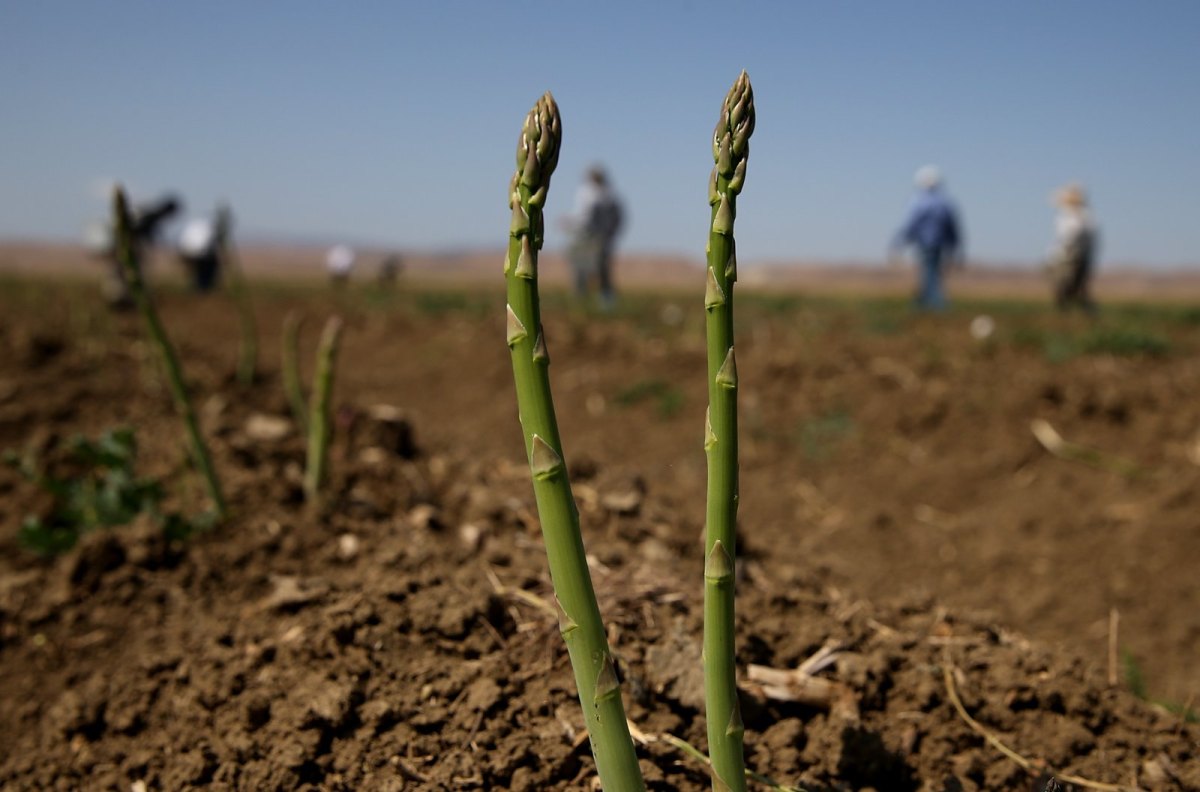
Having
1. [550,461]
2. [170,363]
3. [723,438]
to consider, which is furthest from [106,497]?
[723,438]

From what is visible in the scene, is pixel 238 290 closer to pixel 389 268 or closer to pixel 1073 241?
pixel 1073 241

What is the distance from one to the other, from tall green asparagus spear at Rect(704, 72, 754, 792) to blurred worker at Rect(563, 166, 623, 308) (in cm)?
1323

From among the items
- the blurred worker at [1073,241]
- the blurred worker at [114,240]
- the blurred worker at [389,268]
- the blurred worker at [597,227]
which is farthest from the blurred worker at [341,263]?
→ the blurred worker at [1073,241]

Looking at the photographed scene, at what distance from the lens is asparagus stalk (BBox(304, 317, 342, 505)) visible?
354 centimetres

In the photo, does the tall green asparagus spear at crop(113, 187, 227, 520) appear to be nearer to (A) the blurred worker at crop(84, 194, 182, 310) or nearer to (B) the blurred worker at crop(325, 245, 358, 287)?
(A) the blurred worker at crop(84, 194, 182, 310)

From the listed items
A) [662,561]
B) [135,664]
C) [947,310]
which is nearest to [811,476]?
[662,561]

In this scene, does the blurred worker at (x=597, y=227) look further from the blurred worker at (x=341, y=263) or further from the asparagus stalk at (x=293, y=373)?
the blurred worker at (x=341, y=263)

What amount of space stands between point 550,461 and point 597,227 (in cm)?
1362

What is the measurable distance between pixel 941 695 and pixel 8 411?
525cm

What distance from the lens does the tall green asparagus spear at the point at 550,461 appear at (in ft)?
4.82

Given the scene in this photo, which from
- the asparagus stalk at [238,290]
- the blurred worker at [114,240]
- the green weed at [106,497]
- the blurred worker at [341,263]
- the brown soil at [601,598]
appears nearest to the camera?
the brown soil at [601,598]

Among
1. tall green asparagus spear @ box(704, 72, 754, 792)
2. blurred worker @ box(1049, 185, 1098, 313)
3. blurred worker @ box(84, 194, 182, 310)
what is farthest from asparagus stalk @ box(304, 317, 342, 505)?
blurred worker @ box(1049, 185, 1098, 313)

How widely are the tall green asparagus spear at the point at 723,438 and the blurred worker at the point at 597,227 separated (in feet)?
43.4

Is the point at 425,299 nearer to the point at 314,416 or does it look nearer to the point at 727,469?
the point at 314,416
